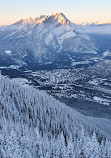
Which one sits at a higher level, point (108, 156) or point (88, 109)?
point (108, 156)

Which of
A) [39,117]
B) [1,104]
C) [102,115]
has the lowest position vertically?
[102,115]

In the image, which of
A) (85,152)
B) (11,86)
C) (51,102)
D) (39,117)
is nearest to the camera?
(85,152)

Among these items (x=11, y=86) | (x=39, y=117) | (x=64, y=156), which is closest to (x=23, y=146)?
(x=64, y=156)

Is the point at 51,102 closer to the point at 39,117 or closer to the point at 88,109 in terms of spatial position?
the point at 39,117

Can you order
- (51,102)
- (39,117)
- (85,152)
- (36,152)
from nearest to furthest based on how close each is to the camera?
(85,152), (36,152), (39,117), (51,102)

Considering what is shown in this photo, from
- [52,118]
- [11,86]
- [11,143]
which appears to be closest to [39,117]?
[52,118]

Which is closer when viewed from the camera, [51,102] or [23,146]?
[23,146]

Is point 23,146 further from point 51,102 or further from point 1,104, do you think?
point 51,102
